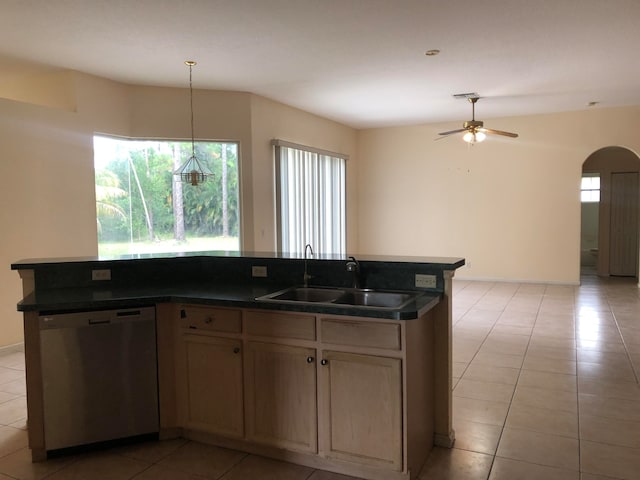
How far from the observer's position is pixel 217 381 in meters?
2.74

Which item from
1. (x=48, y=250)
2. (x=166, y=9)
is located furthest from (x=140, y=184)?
(x=166, y=9)

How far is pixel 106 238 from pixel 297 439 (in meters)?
3.90

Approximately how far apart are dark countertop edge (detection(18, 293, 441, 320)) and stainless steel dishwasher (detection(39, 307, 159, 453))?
0.13ft

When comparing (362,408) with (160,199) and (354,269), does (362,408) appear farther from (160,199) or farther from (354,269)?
(160,199)

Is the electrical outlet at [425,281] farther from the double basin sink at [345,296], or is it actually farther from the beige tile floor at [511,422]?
the beige tile floor at [511,422]

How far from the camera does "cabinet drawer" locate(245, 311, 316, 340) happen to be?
2467mm

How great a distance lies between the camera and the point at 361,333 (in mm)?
2340

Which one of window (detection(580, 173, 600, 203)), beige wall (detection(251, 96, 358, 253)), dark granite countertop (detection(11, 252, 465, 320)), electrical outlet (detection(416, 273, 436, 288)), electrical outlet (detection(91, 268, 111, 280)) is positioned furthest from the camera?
window (detection(580, 173, 600, 203))

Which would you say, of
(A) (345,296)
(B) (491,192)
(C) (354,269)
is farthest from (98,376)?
(B) (491,192)

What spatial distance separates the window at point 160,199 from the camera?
552cm

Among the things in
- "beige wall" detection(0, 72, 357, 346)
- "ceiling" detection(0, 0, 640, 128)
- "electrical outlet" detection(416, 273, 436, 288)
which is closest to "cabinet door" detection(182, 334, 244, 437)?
"electrical outlet" detection(416, 273, 436, 288)

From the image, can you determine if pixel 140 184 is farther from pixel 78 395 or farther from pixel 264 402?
pixel 264 402

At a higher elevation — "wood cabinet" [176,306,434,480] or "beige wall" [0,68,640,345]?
"beige wall" [0,68,640,345]

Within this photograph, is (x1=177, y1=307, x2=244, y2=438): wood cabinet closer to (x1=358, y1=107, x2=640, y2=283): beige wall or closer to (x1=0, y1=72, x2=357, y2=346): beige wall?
(x1=0, y1=72, x2=357, y2=346): beige wall
